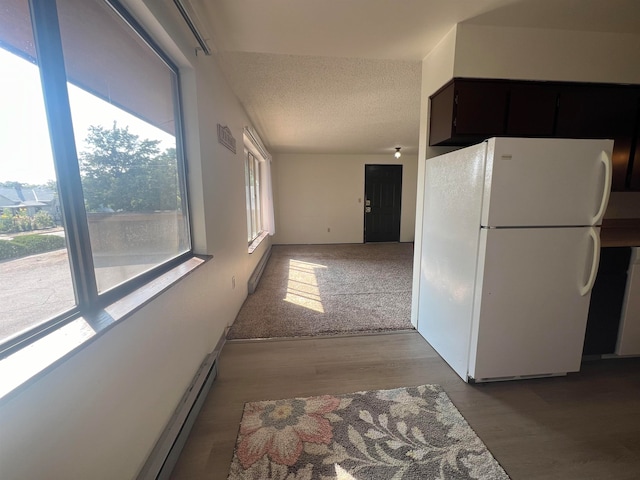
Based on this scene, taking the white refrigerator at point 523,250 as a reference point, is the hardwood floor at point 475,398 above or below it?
below

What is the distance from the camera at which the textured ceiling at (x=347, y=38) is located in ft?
5.24

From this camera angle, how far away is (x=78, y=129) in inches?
38.1

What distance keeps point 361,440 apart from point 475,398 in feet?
2.68

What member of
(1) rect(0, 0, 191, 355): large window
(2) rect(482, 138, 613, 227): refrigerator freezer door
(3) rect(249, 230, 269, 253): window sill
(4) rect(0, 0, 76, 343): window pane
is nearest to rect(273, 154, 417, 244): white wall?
(3) rect(249, 230, 269, 253): window sill

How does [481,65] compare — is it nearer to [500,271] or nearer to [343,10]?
[343,10]

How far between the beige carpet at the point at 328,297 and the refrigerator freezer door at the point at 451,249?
50 centimetres

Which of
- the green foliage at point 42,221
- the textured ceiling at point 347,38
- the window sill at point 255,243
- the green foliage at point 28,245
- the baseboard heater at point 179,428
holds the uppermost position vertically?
the textured ceiling at point 347,38

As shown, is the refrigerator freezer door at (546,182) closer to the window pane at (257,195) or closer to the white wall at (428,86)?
the white wall at (428,86)

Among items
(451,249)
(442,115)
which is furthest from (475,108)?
(451,249)

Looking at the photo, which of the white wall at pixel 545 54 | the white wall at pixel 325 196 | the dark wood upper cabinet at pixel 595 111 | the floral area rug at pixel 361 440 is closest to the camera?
the floral area rug at pixel 361 440

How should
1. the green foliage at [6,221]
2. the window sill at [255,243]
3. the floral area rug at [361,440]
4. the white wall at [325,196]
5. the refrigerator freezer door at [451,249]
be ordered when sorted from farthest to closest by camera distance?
the white wall at [325,196]
the window sill at [255,243]
the refrigerator freezer door at [451,249]
the floral area rug at [361,440]
the green foliage at [6,221]

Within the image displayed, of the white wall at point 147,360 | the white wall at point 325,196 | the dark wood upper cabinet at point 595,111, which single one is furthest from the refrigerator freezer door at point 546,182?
the white wall at point 325,196

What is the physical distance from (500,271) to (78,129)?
7.17 feet

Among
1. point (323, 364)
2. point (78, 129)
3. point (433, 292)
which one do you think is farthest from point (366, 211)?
point (78, 129)
